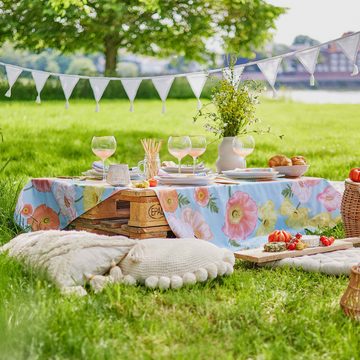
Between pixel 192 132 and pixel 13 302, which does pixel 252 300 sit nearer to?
pixel 13 302

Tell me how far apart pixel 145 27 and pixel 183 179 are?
1251 centimetres

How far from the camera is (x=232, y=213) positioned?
486 cm

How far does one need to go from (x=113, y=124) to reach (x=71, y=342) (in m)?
9.45

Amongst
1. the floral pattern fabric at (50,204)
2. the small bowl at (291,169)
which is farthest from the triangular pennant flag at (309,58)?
the floral pattern fabric at (50,204)

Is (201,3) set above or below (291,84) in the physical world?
above

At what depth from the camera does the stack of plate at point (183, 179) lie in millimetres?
4668

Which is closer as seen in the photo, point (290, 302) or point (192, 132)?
point (290, 302)

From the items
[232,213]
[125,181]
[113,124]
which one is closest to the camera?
[125,181]

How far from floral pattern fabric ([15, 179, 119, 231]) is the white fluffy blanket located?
2.12ft

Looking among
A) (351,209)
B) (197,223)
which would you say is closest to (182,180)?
(197,223)

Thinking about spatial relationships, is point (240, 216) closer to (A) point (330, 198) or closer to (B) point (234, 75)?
(A) point (330, 198)

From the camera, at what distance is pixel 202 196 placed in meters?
4.66

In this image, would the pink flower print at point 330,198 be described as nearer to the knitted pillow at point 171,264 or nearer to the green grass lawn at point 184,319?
the green grass lawn at point 184,319

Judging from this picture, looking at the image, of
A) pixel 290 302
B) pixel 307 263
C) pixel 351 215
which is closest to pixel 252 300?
pixel 290 302
